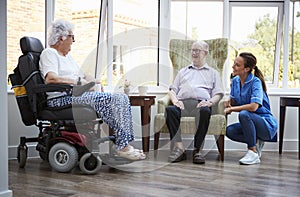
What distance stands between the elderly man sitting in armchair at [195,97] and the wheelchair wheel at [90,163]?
0.81 m

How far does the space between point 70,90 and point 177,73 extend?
1.56 m

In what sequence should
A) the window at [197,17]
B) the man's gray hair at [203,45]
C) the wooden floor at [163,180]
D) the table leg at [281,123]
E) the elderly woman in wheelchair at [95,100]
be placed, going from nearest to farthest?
1. the wooden floor at [163,180]
2. the elderly woman in wheelchair at [95,100]
3. the man's gray hair at [203,45]
4. the table leg at [281,123]
5. the window at [197,17]

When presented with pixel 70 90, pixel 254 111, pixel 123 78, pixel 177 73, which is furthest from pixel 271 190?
pixel 123 78

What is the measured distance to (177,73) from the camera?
14.2 ft

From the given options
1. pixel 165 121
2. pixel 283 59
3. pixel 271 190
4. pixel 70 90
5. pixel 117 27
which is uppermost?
pixel 117 27

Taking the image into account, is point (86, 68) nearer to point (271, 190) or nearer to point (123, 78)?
point (123, 78)

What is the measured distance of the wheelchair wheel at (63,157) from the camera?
3039mm

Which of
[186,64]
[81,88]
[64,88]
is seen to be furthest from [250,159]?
[64,88]

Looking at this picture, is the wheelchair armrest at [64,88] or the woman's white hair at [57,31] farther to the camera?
the woman's white hair at [57,31]

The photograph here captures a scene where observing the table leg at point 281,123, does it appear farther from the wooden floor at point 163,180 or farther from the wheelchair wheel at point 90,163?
the wheelchair wheel at point 90,163

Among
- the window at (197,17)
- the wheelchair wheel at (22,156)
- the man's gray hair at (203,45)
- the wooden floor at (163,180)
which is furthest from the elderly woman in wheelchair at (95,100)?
the window at (197,17)

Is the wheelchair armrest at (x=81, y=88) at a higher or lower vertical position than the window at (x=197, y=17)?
lower

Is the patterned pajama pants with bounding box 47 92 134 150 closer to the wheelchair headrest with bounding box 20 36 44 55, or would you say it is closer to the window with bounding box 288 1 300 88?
the wheelchair headrest with bounding box 20 36 44 55

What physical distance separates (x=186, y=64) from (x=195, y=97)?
531mm
